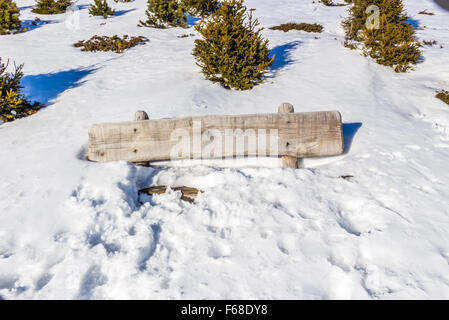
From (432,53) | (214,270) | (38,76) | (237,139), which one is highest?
(432,53)

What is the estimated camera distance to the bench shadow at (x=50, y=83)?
22.0 feet

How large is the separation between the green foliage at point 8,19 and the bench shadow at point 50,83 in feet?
28.8

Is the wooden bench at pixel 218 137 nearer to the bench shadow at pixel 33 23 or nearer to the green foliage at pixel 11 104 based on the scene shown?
the green foliage at pixel 11 104

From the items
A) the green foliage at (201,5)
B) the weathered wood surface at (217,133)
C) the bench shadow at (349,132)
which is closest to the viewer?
the weathered wood surface at (217,133)

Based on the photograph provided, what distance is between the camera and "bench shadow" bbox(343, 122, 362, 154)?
4187 mm

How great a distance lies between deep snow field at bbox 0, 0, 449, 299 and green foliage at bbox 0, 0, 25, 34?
11.9m

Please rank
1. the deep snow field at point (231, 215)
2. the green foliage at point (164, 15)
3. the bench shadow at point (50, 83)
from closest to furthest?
the deep snow field at point (231, 215), the bench shadow at point (50, 83), the green foliage at point (164, 15)

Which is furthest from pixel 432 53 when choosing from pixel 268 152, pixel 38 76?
pixel 38 76

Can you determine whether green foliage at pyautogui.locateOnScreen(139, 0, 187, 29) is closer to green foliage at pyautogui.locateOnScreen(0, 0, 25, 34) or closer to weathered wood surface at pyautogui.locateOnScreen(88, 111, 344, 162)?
green foliage at pyautogui.locateOnScreen(0, 0, 25, 34)

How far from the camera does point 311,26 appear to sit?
14.5 metres

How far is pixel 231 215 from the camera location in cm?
275

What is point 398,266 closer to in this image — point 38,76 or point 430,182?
point 430,182

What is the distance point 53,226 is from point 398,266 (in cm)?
335

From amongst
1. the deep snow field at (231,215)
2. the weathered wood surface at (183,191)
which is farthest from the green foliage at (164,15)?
the weathered wood surface at (183,191)
